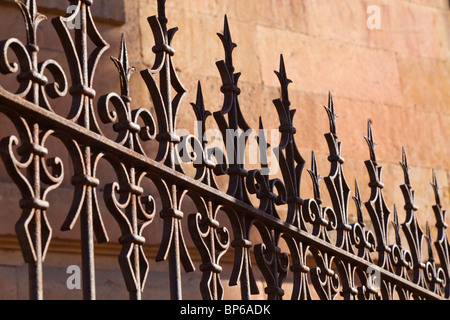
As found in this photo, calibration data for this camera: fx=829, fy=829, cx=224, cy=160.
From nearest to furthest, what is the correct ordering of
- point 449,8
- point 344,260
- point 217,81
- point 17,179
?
point 17,179 → point 344,260 → point 217,81 → point 449,8

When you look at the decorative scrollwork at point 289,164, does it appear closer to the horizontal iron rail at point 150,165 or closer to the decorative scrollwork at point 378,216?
the horizontal iron rail at point 150,165

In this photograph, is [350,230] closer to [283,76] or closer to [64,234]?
[283,76]

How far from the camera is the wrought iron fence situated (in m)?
1.79

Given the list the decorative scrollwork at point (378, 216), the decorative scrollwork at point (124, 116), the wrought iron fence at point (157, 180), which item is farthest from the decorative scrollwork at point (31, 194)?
the decorative scrollwork at point (378, 216)

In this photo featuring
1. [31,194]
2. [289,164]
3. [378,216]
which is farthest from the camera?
[378,216]

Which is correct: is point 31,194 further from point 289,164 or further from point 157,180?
point 289,164

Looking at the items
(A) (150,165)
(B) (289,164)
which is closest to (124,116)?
(A) (150,165)

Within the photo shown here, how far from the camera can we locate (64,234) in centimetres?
345

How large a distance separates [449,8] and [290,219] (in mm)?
3384

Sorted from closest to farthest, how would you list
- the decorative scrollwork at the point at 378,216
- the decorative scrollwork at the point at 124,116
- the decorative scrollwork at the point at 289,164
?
1. the decorative scrollwork at the point at 124,116
2. the decorative scrollwork at the point at 289,164
3. the decorative scrollwork at the point at 378,216

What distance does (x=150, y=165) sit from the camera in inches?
81.2

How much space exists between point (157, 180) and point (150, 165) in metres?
0.07

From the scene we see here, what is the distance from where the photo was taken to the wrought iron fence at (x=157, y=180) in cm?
179
